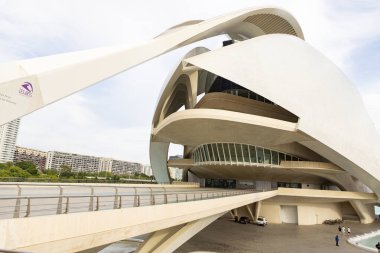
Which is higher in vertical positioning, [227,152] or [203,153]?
[203,153]

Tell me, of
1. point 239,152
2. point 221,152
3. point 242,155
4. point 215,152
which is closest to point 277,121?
point 239,152

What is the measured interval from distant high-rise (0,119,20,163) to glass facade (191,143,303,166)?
11679cm

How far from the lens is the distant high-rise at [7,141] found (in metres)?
119

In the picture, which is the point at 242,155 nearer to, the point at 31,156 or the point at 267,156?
the point at 267,156

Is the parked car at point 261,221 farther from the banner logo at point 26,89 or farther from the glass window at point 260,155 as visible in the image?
the banner logo at point 26,89

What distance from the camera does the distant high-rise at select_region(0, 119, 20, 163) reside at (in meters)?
119

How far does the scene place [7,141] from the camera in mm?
122875

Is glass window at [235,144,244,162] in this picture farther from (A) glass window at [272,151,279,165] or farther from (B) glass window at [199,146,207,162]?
(B) glass window at [199,146,207,162]

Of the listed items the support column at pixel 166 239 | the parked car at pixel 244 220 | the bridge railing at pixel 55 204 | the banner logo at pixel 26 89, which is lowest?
the parked car at pixel 244 220

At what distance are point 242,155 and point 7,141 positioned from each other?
124629 mm

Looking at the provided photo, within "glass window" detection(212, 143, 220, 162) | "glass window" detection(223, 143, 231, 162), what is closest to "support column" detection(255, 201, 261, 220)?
"glass window" detection(223, 143, 231, 162)

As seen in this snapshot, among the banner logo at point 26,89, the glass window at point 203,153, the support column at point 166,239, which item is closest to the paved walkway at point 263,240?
the support column at point 166,239

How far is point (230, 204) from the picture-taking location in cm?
1702

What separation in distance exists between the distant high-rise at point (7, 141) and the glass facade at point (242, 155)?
117 meters
